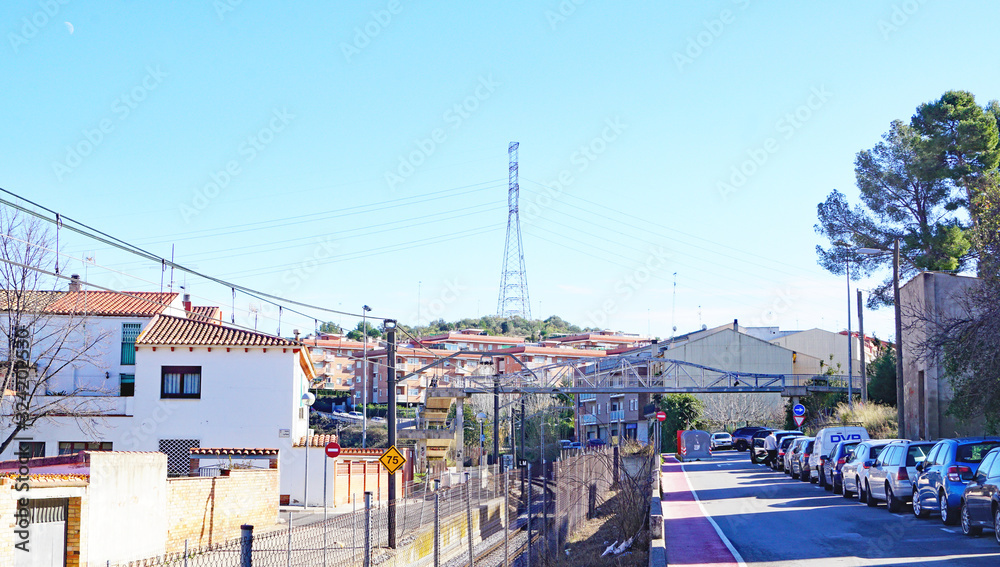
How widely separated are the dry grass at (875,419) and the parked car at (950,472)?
23.5m

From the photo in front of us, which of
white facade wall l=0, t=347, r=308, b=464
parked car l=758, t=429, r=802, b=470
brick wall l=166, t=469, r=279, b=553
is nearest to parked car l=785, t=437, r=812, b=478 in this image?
parked car l=758, t=429, r=802, b=470

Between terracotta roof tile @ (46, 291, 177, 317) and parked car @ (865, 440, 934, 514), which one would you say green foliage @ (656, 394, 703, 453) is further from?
parked car @ (865, 440, 934, 514)

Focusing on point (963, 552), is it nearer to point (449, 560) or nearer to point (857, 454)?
point (857, 454)

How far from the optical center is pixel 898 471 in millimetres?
20406

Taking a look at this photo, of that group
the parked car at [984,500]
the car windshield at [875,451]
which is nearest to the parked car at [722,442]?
the car windshield at [875,451]

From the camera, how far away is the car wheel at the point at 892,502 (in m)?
20.4

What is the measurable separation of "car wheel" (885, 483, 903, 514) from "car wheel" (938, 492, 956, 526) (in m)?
2.59

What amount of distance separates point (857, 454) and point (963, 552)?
10.2m

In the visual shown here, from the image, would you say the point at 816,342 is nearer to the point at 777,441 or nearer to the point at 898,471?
the point at 777,441

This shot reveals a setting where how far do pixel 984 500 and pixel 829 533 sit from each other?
3241 millimetres

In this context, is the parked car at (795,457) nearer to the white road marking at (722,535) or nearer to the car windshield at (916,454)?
the white road marking at (722,535)

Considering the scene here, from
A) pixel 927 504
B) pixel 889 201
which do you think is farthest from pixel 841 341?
pixel 927 504

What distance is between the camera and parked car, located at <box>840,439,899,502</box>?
23281mm

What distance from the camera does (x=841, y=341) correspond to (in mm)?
93562
